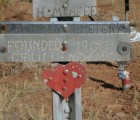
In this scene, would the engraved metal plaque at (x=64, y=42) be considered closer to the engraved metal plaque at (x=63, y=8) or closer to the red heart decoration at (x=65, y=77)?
the red heart decoration at (x=65, y=77)

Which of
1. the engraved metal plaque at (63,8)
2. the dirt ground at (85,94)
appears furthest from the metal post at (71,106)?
the dirt ground at (85,94)

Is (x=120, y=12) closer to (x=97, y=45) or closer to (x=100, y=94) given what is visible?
(x=100, y=94)

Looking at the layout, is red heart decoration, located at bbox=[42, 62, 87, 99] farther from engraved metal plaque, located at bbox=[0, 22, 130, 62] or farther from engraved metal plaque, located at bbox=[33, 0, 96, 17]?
engraved metal plaque, located at bbox=[33, 0, 96, 17]

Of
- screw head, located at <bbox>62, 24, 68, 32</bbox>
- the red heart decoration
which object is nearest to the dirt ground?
the red heart decoration

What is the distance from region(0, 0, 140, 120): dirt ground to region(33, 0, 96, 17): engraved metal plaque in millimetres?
2168

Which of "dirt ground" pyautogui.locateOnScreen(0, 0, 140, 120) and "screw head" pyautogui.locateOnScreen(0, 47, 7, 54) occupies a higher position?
"screw head" pyautogui.locateOnScreen(0, 47, 7, 54)

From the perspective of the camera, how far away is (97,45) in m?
2.96

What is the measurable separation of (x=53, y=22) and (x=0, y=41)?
0.34m

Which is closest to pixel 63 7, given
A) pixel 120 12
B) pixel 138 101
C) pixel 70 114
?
pixel 70 114

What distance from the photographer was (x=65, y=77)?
9.94 ft

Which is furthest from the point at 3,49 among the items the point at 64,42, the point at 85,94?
the point at 85,94

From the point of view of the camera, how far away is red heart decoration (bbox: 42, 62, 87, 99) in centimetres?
301

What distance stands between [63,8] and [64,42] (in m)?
0.27

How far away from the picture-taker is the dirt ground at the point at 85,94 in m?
5.48
